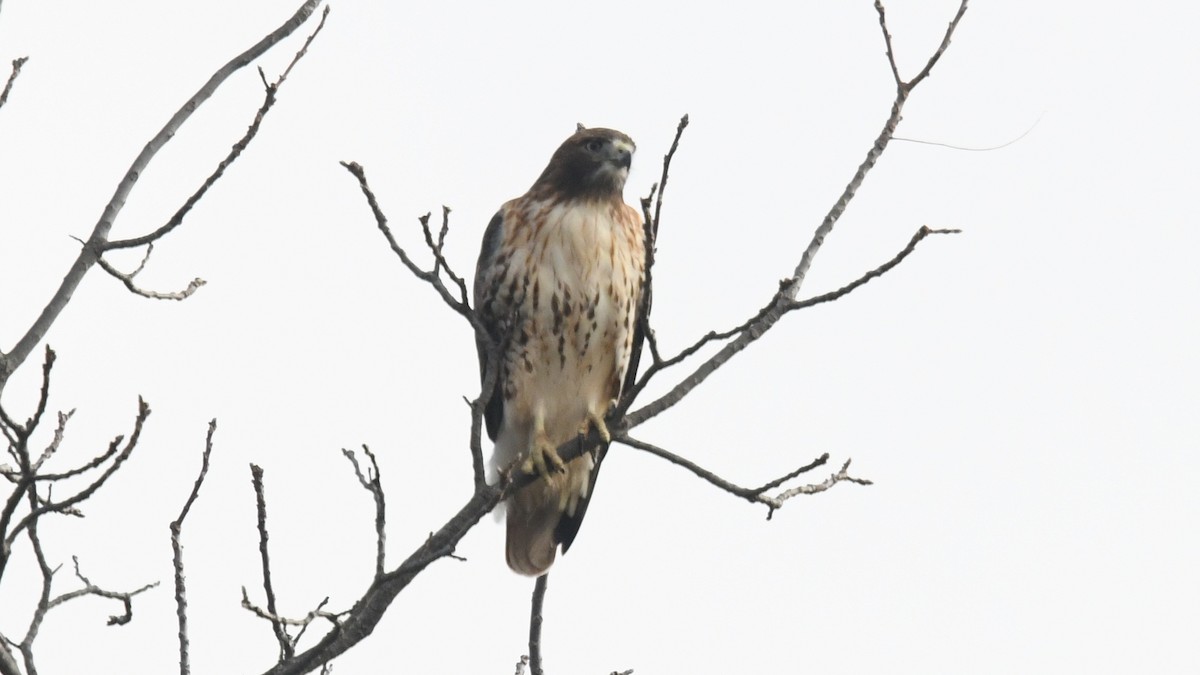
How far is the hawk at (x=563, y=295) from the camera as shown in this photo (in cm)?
534

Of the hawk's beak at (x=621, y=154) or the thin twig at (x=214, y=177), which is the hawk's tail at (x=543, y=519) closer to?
the hawk's beak at (x=621, y=154)

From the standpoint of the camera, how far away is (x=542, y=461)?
5.42 metres

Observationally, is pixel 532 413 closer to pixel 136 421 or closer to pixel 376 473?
pixel 376 473

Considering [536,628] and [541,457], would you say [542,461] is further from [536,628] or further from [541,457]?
[536,628]

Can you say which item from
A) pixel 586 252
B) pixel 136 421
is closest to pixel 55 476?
pixel 136 421

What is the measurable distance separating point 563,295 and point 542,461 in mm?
618

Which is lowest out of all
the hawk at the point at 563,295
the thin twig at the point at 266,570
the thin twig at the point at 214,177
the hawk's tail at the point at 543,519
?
the thin twig at the point at 266,570

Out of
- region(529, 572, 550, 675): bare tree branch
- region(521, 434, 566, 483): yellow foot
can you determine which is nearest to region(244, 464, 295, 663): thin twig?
region(529, 572, 550, 675): bare tree branch

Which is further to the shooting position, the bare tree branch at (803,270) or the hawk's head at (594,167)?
the hawk's head at (594,167)

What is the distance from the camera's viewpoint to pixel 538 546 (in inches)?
238

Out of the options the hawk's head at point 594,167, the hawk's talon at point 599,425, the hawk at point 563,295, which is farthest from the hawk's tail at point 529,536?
the hawk's head at point 594,167

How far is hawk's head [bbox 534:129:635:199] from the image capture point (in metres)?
5.55

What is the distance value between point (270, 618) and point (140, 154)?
1153 mm

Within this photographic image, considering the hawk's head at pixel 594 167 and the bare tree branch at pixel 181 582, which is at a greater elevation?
the hawk's head at pixel 594 167
